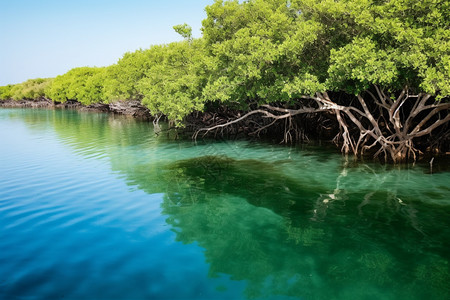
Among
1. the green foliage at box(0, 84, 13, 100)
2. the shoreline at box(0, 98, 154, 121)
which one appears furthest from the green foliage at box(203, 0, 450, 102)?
the green foliage at box(0, 84, 13, 100)

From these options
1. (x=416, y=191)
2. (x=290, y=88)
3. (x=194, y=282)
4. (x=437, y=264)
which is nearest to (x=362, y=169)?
(x=416, y=191)

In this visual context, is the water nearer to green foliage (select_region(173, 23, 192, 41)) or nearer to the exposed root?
the exposed root

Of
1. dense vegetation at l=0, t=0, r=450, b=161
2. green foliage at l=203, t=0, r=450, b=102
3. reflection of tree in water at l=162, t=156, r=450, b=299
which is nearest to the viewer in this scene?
reflection of tree in water at l=162, t=156, r=450, b=299

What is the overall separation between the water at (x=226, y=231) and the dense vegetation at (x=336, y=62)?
2.38m

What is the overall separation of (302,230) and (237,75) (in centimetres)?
923

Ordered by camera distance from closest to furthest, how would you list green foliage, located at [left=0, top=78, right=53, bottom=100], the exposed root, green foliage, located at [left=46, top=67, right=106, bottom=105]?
the exposed root → green foliage, located at [left=46, top=67, right=106, bottom=105] → green foliage, located at [left=0, top=78, right=53, bottom=100]

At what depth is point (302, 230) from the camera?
736 centimetres

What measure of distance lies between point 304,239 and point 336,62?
22.5 feet

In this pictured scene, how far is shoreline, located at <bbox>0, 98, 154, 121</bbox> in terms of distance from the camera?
41.1 meters

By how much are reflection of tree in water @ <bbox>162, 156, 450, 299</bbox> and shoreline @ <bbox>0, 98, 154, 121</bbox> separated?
3087 cm

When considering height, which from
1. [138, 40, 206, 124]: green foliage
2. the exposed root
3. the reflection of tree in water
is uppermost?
[138, 40, 206, 124]: green foliage

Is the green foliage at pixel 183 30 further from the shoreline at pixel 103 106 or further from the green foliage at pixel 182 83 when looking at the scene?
the shoreline at pixel 103 106

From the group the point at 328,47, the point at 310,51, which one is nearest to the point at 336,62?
the point at 328,47

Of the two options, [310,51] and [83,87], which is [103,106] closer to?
[83,87]
